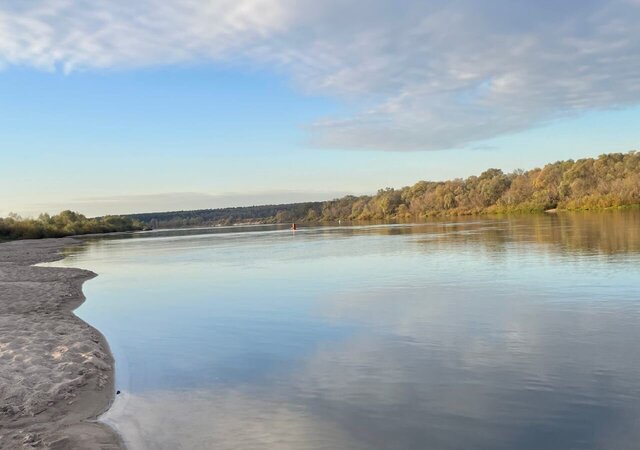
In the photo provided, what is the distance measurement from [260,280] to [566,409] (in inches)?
753

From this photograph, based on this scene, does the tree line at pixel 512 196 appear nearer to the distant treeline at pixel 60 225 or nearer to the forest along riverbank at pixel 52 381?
the distant treeline at pixel 60 225

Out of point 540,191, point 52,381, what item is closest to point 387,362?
point 52,381

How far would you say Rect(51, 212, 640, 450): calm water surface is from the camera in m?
7.39

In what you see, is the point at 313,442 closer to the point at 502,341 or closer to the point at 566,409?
the point at 566,409

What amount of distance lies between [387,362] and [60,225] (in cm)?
13487

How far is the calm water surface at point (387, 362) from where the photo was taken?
291 inches

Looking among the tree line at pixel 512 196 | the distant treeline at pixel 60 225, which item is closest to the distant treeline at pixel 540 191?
the tree line at pixel 512 196

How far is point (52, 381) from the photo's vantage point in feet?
31.6

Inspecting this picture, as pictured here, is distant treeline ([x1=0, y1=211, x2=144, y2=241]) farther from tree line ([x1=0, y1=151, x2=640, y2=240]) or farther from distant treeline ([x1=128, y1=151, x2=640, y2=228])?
distant treeline ([x1=128, y1=151, x2=640, y2=228])

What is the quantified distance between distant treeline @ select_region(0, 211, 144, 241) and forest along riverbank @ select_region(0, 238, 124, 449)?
9563 centimetres

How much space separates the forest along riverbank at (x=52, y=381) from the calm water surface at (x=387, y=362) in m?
0.46

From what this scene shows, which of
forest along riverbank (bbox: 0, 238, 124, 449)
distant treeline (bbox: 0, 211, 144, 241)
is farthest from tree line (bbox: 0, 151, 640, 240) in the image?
forest along riverbank (bbox: 0, 238, 124, 449)

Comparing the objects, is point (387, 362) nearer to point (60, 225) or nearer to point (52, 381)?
point (52, 381)

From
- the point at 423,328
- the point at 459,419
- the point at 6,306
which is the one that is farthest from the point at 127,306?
the point at 459,419
